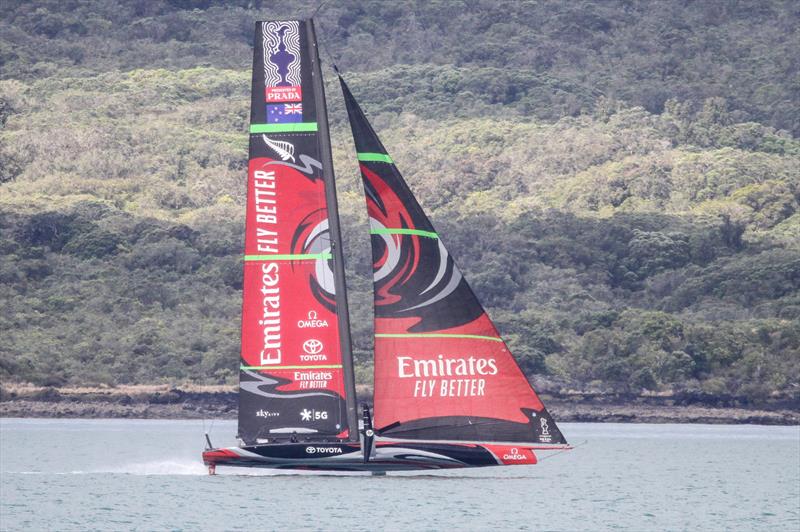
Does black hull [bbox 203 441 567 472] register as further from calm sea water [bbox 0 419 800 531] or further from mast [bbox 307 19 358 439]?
calm sea water [bbox 0 419 800 531]

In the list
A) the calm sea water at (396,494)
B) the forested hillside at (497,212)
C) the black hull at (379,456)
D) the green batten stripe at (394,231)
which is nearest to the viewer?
the black hull at (379,456)

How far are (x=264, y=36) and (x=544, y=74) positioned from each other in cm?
16577

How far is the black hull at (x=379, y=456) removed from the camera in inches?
1337

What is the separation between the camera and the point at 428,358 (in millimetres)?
34469

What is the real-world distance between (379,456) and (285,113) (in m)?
7.04

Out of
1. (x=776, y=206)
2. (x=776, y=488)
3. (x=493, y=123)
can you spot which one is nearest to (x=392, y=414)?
(x=776, y=488)

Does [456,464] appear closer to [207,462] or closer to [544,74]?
[207,462]

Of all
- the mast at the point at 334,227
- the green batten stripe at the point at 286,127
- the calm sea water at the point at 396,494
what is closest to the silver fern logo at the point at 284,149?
the green batten stripe at the point at 286,127

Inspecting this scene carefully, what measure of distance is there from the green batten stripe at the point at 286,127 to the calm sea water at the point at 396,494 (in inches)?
284

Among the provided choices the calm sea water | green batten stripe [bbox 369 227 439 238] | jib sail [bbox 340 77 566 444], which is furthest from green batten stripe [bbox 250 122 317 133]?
the calm sea water

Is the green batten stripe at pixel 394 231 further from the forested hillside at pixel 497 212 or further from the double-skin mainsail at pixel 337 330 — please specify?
the forested hillside at pixel 497 212

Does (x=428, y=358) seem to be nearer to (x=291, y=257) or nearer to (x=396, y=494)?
(x=291, y=257)

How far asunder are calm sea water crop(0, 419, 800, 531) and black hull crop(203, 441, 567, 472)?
1.11 m

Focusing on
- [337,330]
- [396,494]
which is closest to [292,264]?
[337,330]
